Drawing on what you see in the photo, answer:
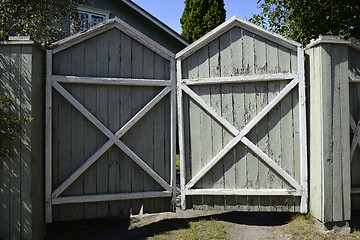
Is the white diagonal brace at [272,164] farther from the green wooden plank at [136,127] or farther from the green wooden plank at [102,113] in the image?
the green wooden plank at [102,113]

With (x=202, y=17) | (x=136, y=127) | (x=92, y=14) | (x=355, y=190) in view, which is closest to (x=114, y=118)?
(x=136, y=127)

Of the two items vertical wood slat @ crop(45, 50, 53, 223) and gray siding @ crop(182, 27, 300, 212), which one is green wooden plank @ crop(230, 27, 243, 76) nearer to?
gray siding @ crop(182, 27, 300, 212)

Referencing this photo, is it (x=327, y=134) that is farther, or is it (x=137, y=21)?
(x=137, y=21)

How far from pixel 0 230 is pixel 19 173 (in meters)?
0.71

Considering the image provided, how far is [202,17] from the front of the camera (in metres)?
14.3

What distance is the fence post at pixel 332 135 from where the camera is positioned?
11.0 feet

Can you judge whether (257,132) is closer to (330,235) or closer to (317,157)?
(317,157)

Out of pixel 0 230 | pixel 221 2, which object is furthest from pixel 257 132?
pixel 221 2

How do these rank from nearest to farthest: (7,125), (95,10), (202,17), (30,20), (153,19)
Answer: (7,125) < (30,20) < (95,10) < (153,19) < (202,17)

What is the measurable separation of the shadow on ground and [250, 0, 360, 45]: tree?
3.91 metres

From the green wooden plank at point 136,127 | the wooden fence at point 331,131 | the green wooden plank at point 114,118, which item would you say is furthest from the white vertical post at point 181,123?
the wooden fence at point 331,131

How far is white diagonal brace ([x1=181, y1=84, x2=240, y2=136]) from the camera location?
3.69 m

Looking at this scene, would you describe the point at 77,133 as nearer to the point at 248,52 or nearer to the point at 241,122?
the point at 241,122

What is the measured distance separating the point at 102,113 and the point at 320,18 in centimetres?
490
